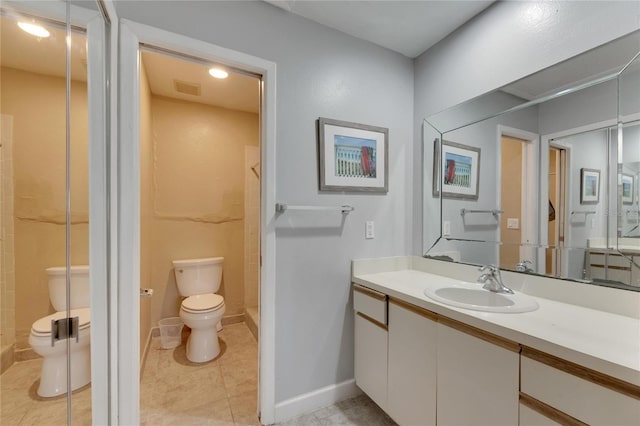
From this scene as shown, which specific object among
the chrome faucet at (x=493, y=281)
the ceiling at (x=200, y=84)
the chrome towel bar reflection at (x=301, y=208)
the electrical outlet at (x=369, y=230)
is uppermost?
the ceiling at (x=200, y=84)

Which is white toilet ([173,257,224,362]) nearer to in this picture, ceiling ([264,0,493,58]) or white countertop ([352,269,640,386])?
white countertop ([352,269,640,386])

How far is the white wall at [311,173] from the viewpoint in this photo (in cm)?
157

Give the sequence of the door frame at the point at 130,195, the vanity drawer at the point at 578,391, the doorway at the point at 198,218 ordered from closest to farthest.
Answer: the vanity drawer at the point at 578,391
the door frame at the point at 130,195
the doorway at the point at 198,218

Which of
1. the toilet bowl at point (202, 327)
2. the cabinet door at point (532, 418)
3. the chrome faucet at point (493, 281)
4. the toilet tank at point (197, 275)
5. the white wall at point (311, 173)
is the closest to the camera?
the cabinet door at point (532, 418)

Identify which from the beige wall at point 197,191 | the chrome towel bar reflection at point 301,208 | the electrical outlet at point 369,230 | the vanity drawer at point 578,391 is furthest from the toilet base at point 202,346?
the vanity drawer at point 578,391

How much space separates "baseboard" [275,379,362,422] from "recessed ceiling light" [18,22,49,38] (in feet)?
6.83

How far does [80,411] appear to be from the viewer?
1200 millimetres

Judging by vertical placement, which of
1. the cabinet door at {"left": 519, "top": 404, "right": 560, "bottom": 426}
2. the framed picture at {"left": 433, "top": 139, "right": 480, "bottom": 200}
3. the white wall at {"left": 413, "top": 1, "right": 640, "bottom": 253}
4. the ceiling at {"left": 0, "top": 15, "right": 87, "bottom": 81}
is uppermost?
the white wall at {"left": 413, "top": 1, "right": 640, "bottom": 253}

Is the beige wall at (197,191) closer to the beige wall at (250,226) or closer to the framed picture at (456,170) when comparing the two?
the beige wall at (250,226)

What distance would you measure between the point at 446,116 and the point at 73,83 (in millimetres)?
2022

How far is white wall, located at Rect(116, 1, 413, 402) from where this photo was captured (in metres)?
1.57

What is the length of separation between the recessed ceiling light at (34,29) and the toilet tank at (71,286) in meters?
0.88

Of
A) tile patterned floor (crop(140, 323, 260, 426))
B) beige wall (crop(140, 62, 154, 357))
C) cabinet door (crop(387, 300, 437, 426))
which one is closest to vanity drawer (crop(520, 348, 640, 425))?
cabinet door (crop(387, 300, 437, 426))

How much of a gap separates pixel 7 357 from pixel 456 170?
7.64 ft
